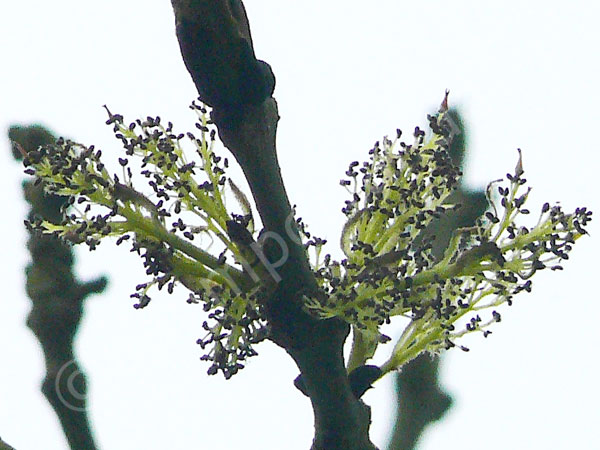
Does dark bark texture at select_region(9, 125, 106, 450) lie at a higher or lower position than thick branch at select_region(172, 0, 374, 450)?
higher

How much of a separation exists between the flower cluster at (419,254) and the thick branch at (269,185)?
3.5 inches

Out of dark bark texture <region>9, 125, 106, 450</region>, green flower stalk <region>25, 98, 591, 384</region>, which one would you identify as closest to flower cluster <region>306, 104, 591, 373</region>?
green flower stalk <region>25, 98, 591, 384</region>

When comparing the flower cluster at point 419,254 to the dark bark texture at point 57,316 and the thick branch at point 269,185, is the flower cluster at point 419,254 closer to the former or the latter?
the thick branch at point 269,185

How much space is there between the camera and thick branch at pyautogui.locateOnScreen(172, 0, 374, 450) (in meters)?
2.26

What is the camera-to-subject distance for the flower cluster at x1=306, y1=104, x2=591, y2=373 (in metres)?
2.69

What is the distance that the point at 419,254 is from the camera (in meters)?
2.79

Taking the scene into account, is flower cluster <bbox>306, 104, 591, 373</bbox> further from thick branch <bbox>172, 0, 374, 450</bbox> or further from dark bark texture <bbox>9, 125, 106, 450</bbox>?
dark bark texture <bbox>9, 125, 106, 450</bbox>

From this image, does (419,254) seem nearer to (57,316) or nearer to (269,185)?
(269,185)

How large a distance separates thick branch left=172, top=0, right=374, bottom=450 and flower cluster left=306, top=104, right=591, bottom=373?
0.29 feet

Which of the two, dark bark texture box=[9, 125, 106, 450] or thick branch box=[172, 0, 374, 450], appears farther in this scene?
dark bark texture box=[9, 125, 106, 450]

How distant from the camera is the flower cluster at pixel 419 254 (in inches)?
106

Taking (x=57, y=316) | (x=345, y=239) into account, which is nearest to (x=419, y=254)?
(x=345, y=239)

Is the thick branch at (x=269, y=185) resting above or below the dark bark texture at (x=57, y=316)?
below

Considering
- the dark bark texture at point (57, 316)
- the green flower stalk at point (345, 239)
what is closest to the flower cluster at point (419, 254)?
the green flower stalk at point (345, 239)
